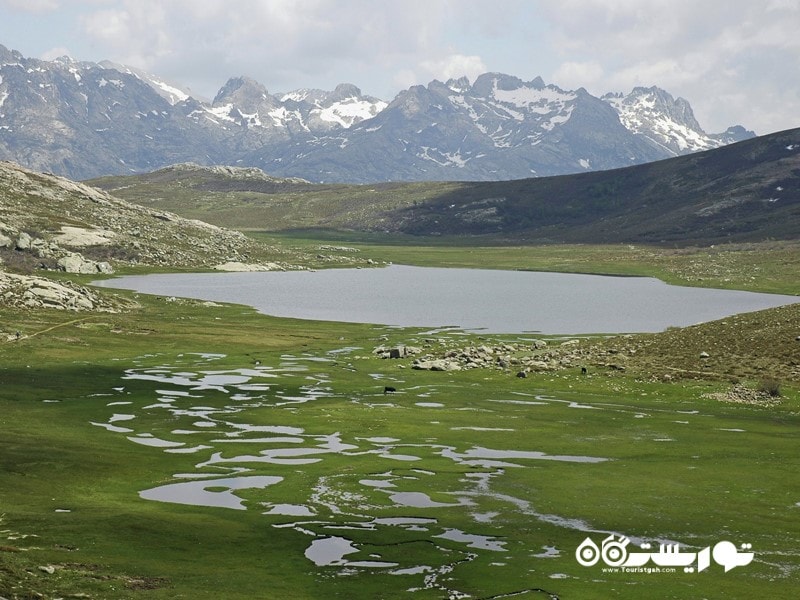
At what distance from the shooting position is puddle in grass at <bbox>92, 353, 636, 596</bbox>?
4309 centimetres

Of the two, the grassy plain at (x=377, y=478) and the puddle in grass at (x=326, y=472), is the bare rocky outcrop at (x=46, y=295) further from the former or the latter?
the puddle in grass at (x=326, y=472)

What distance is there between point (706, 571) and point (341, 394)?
53518 mm

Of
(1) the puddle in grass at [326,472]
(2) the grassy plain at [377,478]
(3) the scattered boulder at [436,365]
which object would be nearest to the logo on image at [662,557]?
(2) the grassy plain at [377,478]

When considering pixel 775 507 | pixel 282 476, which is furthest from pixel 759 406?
pixel 282 476

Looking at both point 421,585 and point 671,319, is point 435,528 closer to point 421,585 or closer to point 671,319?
point 421,585

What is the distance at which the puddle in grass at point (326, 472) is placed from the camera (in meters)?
43.1

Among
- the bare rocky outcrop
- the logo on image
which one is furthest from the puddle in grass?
the bare rocky outcrop

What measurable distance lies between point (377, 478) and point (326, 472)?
3403 millimetres

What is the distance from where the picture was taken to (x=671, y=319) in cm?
16612

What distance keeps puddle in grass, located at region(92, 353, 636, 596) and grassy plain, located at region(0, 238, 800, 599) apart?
0.22 m

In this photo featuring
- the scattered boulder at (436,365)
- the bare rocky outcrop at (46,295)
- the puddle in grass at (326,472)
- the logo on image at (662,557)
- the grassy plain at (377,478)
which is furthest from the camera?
the bare rocky outcrop at (46,295)

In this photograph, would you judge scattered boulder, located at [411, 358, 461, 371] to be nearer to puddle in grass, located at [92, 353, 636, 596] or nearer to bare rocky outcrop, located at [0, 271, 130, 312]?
puddle in grass, located at [92, 353, 636, 596]

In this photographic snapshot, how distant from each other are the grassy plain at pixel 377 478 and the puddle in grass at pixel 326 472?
0.73 ft

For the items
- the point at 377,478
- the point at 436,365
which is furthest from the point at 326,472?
the point at 436,365
